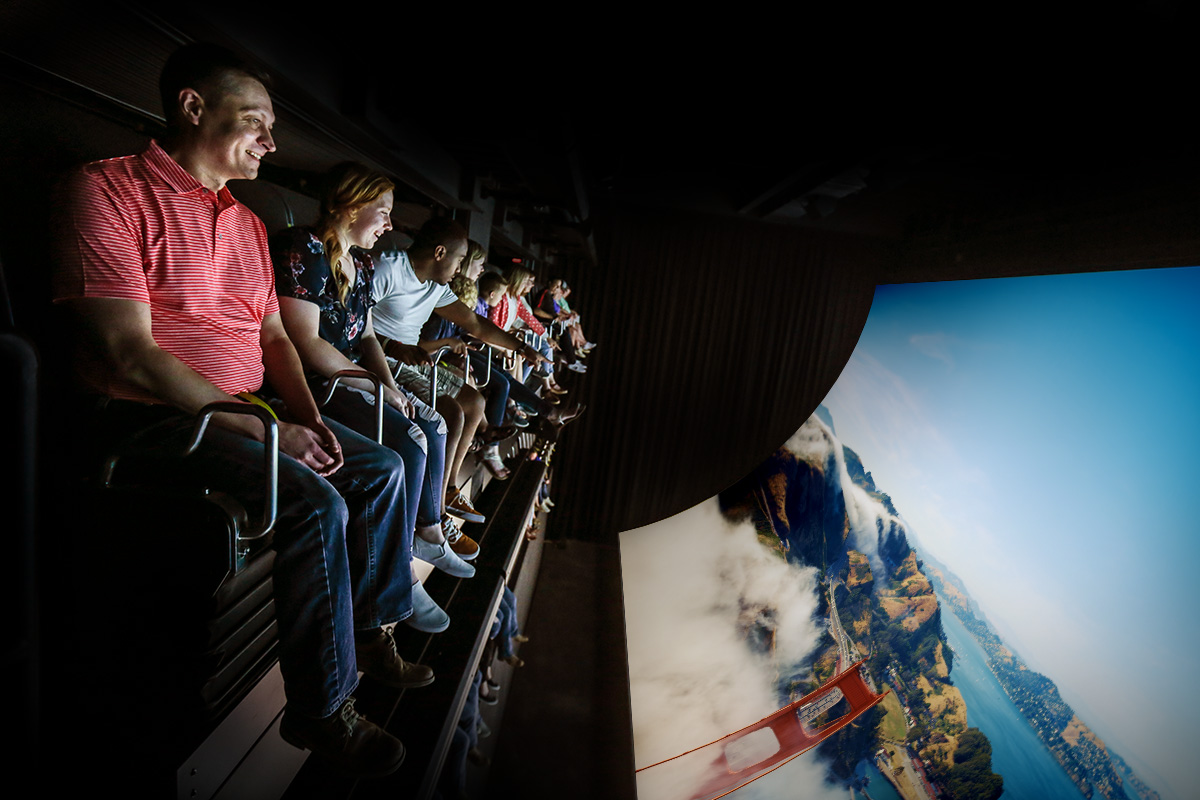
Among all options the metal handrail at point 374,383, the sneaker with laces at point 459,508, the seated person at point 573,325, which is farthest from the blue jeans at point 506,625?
the seated person at point 573,325

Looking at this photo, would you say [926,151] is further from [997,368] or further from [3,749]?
[3,749]

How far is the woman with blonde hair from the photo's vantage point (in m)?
1.30

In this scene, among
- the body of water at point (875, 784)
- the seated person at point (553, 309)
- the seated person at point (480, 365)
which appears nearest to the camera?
the seated person at point (480, 365)

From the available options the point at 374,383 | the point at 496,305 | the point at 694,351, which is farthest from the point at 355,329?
the point at 694,351

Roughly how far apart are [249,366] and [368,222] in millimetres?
535

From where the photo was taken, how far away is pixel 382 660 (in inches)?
48.9

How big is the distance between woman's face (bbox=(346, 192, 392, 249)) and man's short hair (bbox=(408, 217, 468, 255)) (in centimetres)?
53

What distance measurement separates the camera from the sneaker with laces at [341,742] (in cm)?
97

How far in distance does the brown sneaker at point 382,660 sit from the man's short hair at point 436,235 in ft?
4.49

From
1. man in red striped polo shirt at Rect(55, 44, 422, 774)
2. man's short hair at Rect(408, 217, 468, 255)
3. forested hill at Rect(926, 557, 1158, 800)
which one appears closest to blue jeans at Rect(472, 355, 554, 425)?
man's short hair at Rect(408, 217, 468, 255)

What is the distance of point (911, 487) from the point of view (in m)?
4.46

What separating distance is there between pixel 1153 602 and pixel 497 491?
326 cm

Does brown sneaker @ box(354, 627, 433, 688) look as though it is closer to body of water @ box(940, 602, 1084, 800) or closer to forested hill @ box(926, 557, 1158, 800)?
forested hill @ box(926, 557, 1158, 800)

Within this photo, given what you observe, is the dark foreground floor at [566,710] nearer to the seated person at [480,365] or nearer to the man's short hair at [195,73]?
the seated person at [480,365]
